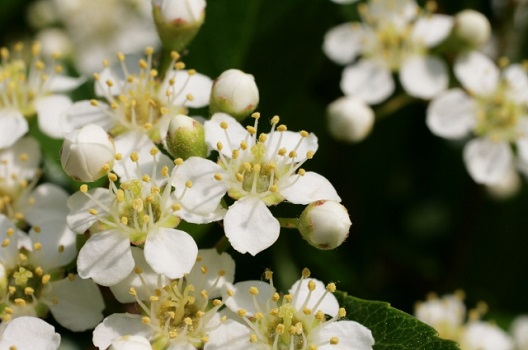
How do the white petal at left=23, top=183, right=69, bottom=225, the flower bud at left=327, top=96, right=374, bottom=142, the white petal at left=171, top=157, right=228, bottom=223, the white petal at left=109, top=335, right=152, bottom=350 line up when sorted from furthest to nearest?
the flower bud at left=327, top=96, right=374, bottom=142 < the white petal at left=23, top=183, right=69, bottom=225 < the white petal at left=171, top=157, right=228, bottom=223 < the white petal at left=109, top=335, right=152, bottom=350

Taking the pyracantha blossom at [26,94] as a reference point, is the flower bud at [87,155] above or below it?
above

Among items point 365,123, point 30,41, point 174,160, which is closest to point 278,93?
point 365,123

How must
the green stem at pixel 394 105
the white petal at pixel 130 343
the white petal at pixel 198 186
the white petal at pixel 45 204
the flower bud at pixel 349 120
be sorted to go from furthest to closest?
the green stem at pixel 394 105 → the flower bud at pixel 349 120 → the white petal at pixel 45 204 → the white petal at pixel 198 186 → the white petal at pixel 130 343

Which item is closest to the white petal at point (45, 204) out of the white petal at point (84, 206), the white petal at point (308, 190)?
the white petal at point (84, 206)

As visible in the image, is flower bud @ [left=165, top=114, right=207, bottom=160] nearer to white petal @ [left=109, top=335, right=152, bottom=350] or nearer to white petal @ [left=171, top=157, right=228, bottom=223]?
white petal @ [left=171, top=157, right=228, bottom=223]

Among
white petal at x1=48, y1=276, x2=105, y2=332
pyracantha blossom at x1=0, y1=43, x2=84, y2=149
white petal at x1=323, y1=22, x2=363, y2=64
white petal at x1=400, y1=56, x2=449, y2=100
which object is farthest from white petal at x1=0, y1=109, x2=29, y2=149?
white petal at x1=400, y1=56, x2=449, y2=100

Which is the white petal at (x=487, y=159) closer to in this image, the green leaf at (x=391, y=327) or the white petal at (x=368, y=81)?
the white petal at (x=368, y=81)
